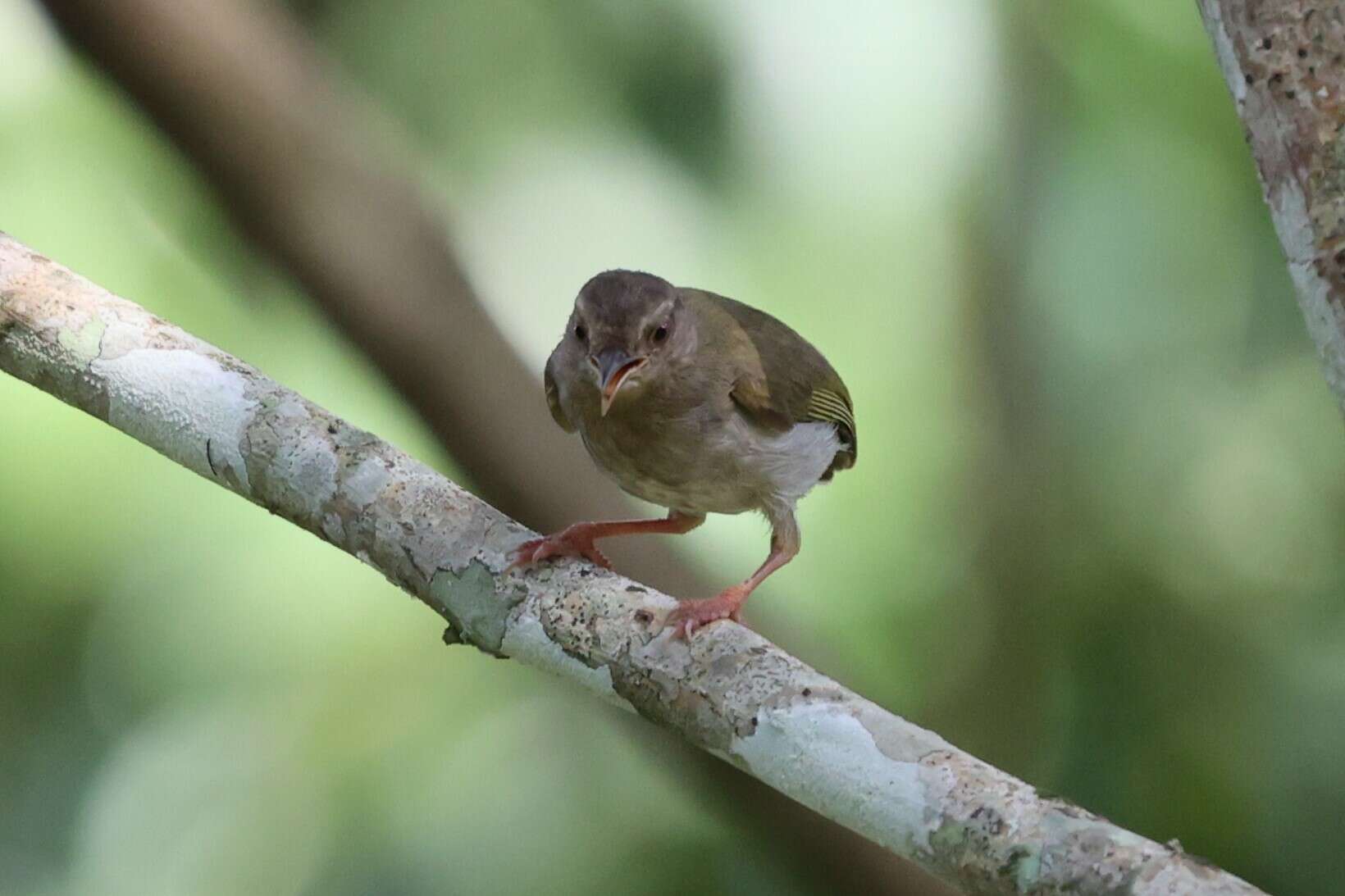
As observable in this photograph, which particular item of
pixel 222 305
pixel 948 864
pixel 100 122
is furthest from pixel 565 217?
pixel 948 864

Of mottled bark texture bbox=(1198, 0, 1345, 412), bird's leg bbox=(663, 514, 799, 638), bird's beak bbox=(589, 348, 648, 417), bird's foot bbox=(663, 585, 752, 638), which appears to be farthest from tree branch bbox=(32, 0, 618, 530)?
mottled bark texture bbox=(1198, 0, 1345, 412)

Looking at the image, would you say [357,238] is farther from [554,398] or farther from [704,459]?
[704,459]

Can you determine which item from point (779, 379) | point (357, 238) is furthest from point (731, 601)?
point (357, 238)

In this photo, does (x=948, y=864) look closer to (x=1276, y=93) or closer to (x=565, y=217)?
(x=1276, y=93)

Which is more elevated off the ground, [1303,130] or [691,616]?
[1303,130]

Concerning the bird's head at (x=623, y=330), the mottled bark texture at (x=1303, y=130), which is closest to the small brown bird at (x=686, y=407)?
the bird's head at (x=623, y=330)

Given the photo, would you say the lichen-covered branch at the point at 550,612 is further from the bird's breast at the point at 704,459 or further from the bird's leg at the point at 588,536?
the bird's breast at the point at 704,459
